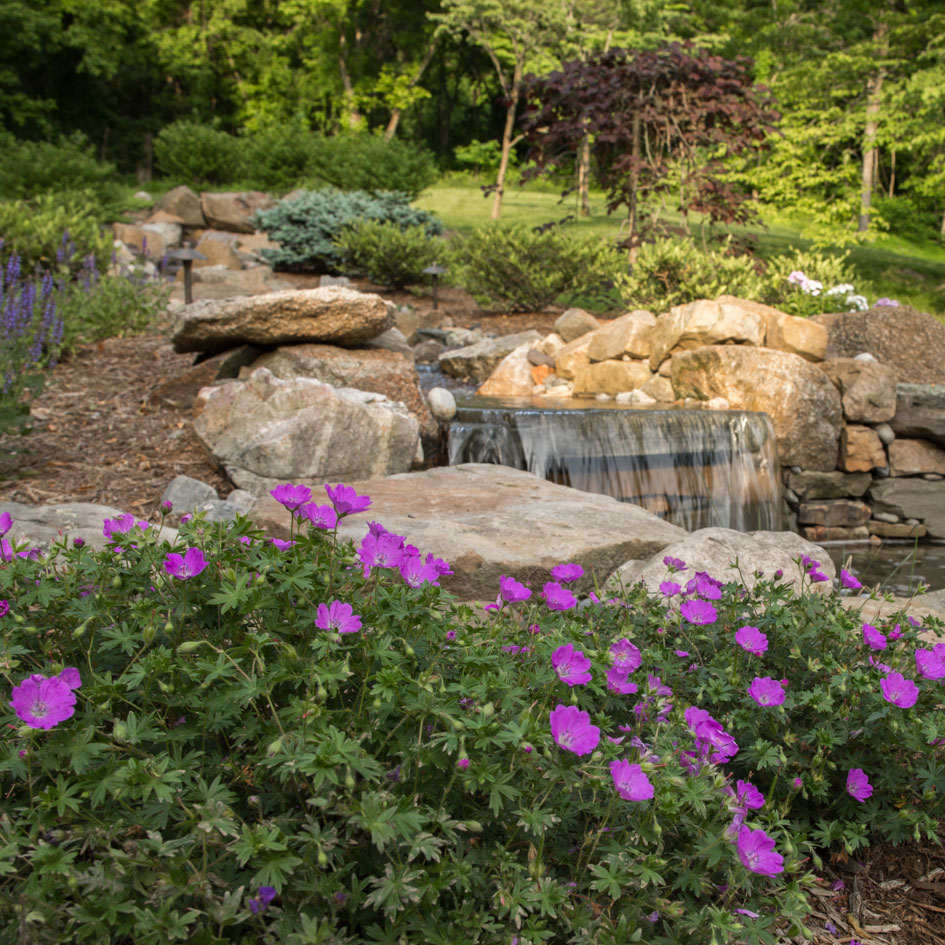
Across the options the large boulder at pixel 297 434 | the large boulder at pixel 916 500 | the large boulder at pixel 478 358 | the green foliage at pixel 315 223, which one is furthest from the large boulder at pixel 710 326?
the green foliage at pixel 315 223

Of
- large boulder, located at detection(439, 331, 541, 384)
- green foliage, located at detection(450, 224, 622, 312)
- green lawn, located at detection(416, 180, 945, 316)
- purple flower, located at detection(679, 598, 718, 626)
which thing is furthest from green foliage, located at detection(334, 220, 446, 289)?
purple flower, located at detection(679, 598, 718, 626)

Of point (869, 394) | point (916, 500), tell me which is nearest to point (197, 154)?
point (869, 394)

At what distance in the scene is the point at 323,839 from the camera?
115cm

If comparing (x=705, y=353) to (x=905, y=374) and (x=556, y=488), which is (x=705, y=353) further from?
(x=556, y=488)

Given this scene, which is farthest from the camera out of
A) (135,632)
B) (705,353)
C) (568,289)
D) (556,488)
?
(568,289)

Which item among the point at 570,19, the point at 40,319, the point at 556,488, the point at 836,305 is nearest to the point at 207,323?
the point at 40,319

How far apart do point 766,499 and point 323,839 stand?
7007mm

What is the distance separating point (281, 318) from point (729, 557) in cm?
425

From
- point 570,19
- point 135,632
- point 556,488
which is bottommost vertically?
point 556,488

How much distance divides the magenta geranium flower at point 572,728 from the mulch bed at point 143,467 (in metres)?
1.00

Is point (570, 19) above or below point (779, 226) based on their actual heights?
above

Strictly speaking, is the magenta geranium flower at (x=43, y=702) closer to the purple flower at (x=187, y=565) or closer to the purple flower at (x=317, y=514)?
the purple flower at (x=187, y=565)

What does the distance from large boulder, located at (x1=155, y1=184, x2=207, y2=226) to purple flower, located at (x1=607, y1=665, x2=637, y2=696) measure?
20.2 meters

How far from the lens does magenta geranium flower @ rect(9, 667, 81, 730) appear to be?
3.76 ft
